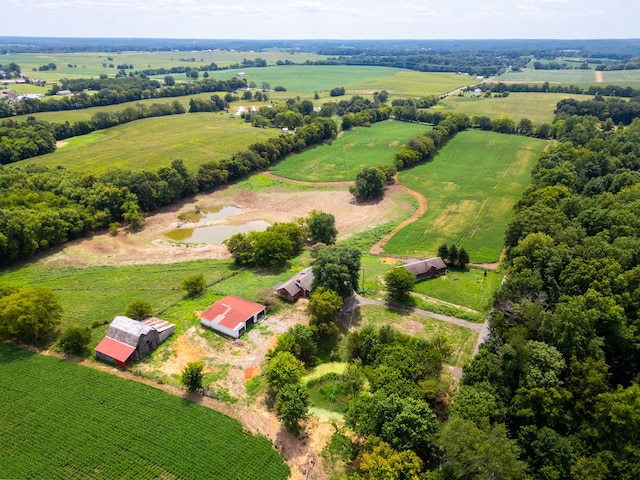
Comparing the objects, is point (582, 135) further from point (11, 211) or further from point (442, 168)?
point (11, 211)

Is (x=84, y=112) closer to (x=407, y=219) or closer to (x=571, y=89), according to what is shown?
(x=407, y=219)

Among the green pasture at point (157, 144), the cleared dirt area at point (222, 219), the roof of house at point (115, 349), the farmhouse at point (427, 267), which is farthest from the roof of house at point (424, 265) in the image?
the green pasture at point (157, 144)

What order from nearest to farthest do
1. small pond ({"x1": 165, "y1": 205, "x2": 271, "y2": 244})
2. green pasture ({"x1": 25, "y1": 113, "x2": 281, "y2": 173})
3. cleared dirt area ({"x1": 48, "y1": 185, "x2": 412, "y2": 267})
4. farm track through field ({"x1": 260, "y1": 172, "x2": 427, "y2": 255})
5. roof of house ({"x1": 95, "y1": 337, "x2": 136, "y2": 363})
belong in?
roof of house ({"x1": 95, "y1": 337, "x2": 136, "y2": 363}), cleared dirt area ({"x1": 48, "y1": 185, "x2": 412, "y2": 267}), farm track through field ({"x1": 260, "y1": 172, "x2": 427, "y2": 255}), small pond ({"x1": 165, "y1": 205, "x2": 271, "y2": 244}), green pasture ({"x1": 25, "y1": 113, "x2": 281, "y2": 173})

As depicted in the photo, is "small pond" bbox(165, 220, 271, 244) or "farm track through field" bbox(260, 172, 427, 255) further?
"small pond" bbox(165, 220, 271, 244)

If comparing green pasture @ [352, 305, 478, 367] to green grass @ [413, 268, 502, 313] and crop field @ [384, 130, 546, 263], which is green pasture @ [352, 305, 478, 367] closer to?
green grass @ [413, 268, 502, 313]

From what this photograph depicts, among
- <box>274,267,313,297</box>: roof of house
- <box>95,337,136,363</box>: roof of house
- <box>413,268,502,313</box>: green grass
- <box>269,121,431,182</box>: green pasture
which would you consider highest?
<box>269,121,431,182</box>: green pasture

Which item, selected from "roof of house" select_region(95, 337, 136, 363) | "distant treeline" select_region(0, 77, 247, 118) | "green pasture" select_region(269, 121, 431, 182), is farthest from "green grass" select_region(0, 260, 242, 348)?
"distant treeline" select_region(0, 77, 247, 118)
